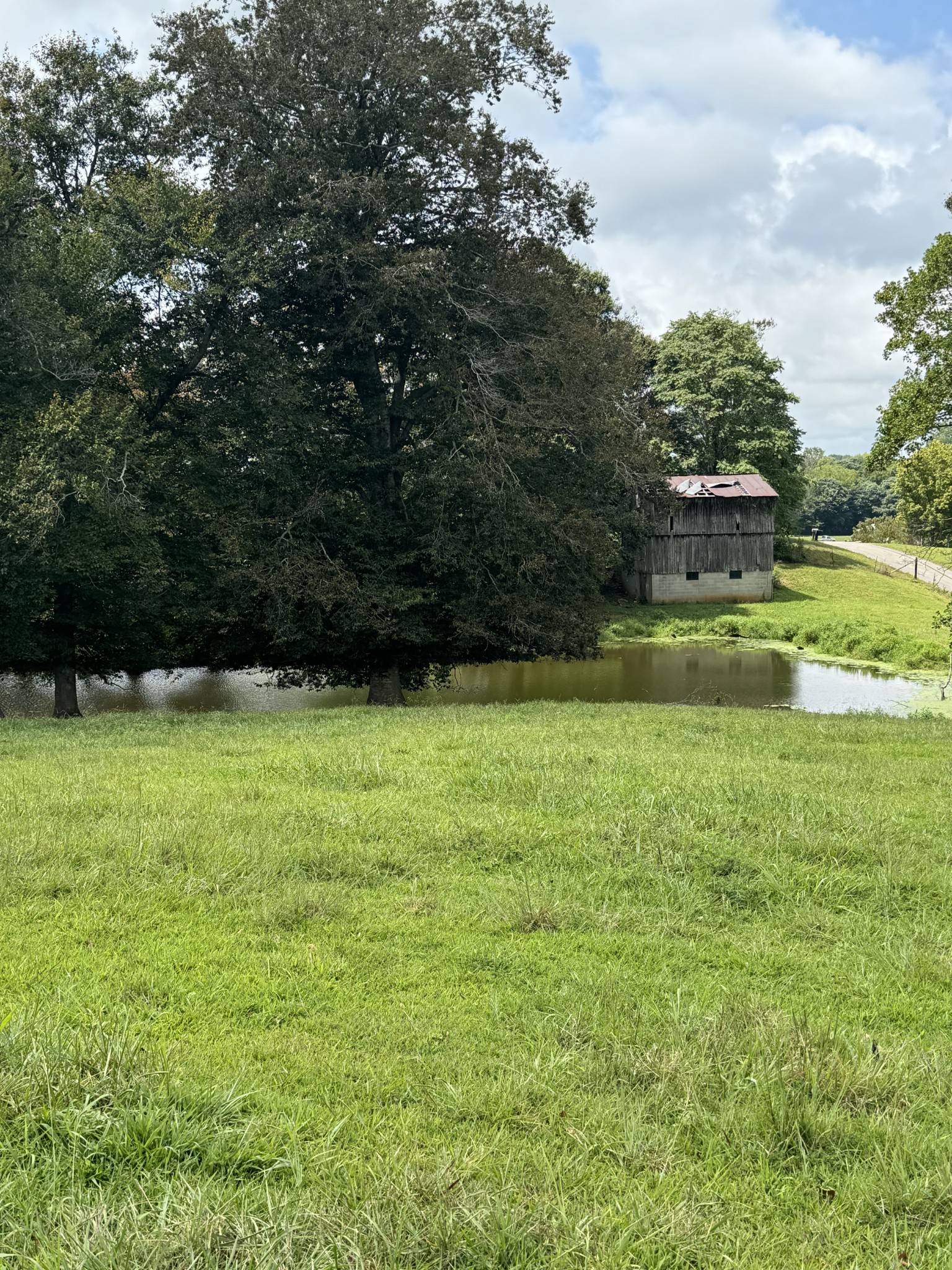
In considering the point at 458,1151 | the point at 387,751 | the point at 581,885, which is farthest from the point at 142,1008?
the point at 387,751

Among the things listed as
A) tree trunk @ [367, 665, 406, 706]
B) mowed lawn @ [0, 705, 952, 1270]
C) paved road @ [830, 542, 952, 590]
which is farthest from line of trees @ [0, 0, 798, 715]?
paved road @ [830, 542, 952, 590]

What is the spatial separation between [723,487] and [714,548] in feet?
10.7

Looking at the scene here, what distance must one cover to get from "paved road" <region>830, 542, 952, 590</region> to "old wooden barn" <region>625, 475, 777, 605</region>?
14914 mm

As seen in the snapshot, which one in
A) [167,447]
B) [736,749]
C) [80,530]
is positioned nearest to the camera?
[736,749]

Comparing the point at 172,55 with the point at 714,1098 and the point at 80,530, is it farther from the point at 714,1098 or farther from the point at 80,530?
the point at 714,1098

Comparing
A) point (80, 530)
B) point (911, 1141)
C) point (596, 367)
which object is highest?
point (596, 367)

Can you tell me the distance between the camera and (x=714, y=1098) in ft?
13.1

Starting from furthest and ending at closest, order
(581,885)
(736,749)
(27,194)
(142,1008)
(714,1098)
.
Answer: (27,194) → (736,749) → (581,885) → (142,1008) → (714,1098)

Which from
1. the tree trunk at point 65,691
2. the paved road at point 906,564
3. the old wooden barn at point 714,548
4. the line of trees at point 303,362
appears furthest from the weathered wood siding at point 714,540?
the tree trunk at point 65,691

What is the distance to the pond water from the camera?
27.9m

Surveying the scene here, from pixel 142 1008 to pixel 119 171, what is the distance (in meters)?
21.4

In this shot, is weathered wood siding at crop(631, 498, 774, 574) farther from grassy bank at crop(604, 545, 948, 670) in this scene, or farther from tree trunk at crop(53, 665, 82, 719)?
tree trunk at crop(53, 665, 82, 719)

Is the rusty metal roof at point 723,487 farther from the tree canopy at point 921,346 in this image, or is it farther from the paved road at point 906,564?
the tree canopy at point 921,346

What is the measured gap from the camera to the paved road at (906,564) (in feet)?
208
